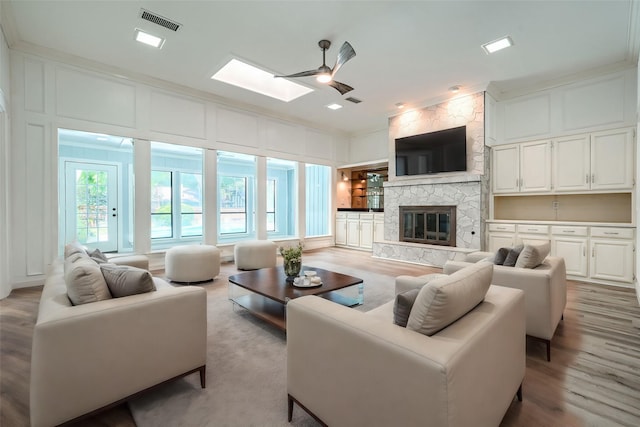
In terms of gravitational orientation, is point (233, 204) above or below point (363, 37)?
below

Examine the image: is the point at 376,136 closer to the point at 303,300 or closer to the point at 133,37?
the point at 133,37

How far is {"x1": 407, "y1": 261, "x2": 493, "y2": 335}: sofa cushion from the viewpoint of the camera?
3.86ft

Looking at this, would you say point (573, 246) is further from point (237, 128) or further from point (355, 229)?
point (237, 128)

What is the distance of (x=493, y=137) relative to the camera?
5.48 metres

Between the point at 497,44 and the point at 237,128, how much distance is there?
4713mm

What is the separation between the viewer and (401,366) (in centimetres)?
104

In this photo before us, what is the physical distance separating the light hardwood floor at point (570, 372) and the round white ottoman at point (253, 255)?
260 cm

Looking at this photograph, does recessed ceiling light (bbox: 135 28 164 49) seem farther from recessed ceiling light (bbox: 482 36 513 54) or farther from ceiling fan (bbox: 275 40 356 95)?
recessed ceiling light (bbox: 482 36 513 54)

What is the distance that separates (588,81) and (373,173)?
4537 mm

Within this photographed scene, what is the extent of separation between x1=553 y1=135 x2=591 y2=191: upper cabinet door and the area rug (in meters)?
Result: 5.05

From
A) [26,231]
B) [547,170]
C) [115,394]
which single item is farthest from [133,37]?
[547,170]

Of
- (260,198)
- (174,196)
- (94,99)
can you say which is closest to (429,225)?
(260,198)

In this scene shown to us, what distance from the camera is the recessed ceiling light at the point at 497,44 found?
3.76 meters

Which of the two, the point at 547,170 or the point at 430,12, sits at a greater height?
the point at 430,12
